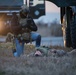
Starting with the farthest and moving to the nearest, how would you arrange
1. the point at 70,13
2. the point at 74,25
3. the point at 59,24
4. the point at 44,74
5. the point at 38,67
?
1. the point at 59,24
2. the point at 70,13
3. the point at 74,25
4. the point at 38,67
5. the point at 44,74

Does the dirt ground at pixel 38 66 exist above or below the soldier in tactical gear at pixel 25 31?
below

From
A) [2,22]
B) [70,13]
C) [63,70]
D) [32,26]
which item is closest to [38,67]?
[63,70]

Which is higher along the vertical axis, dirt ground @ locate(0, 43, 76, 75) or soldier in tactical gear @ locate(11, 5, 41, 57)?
soldier in tactical gear @ locate(11, 5, 41, 57)

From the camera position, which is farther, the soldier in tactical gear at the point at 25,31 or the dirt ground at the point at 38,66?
→ the soldier in tactical gear at the point at 25,31

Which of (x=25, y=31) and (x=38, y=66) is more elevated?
(x=25, y=31)

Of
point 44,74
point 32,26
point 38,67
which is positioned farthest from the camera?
point 32,26

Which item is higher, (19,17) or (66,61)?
(19,17)

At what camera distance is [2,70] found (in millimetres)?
7965

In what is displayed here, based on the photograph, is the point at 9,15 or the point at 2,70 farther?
the point at 9,15

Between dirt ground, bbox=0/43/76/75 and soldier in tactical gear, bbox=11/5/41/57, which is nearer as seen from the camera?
dirt ground, bbox=0/43/76/75

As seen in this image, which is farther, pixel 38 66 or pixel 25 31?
pixel 25 31

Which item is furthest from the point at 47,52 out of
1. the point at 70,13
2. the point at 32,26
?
the point at 70,13

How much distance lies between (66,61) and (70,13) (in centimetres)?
556

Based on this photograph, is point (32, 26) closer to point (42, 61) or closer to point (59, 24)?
point (42, 61)
